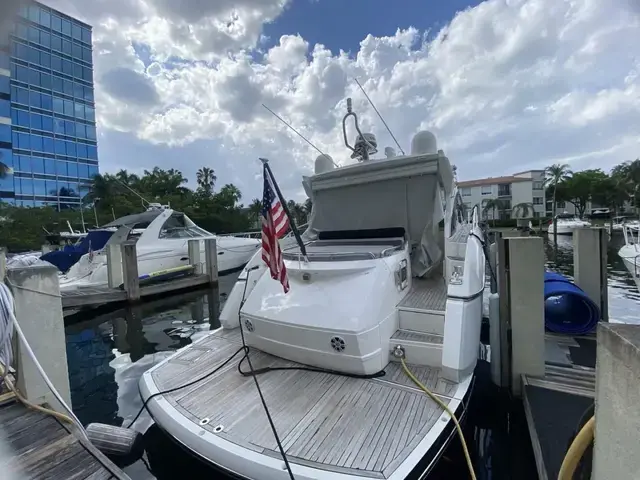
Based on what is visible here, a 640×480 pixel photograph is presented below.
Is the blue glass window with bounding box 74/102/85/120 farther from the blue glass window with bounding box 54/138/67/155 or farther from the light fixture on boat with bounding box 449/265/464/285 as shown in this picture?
the light fixture on boat with bounding box 449/265/464/285

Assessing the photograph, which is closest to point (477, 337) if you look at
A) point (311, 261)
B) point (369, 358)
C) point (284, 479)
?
point (369, 358)

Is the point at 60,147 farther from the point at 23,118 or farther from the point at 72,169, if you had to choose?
the point at 23,118

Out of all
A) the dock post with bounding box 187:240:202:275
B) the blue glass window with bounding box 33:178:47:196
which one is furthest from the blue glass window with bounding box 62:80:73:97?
the dock post with bounding box 187:240:202:275

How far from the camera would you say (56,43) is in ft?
98.2

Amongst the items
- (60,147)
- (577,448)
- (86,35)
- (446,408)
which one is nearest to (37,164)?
(60,147)

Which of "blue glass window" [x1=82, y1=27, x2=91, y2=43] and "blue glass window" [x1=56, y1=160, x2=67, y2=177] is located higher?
"blue glass window" [x1=82, y1=27, x2=91, y2=43]

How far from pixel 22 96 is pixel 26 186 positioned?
765cm

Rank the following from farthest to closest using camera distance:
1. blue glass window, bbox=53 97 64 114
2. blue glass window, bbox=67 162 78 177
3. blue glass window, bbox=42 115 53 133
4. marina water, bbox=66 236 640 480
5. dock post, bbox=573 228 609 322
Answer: blue glass window, bbox=67 162 78 177
blue glass window, bbox=53 97 64 114
blue glass window, bbox=42 115 53 133
dock post, bbox=573 228 609 322
marina water, bbox=66 236 640 480

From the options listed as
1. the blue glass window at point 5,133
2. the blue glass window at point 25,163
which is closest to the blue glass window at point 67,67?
the blue glass window at point 5,133

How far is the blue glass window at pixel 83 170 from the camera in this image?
111ft

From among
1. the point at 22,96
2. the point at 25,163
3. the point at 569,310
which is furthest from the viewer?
the point at 25,163

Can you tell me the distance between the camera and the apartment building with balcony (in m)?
53.5

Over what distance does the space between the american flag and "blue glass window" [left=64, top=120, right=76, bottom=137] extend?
127ft

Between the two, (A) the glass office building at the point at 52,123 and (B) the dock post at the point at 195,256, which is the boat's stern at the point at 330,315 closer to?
(B) the dock post at the point at 195,256
